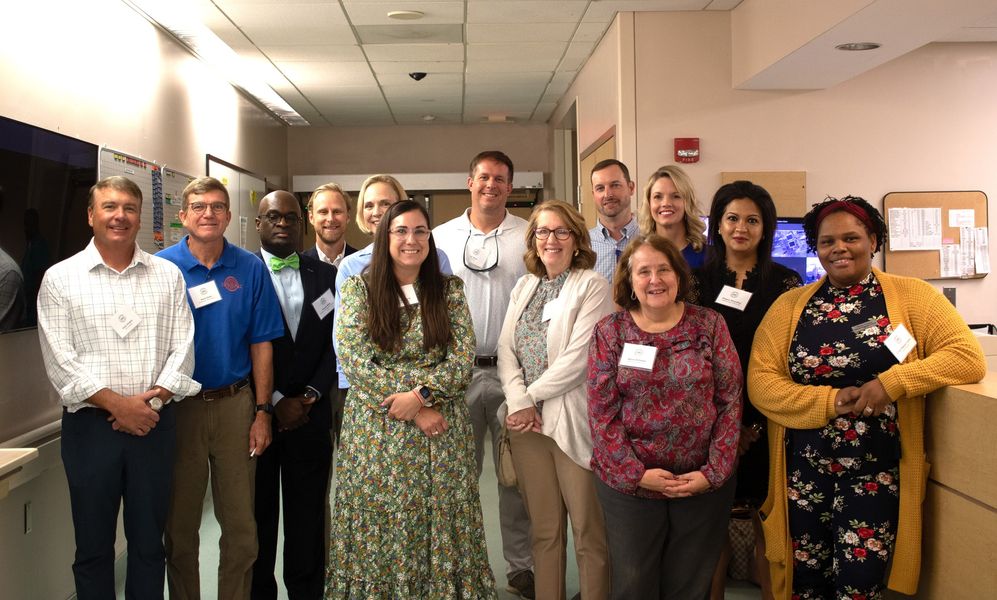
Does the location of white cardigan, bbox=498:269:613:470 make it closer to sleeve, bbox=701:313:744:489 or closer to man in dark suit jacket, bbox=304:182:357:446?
sleeve, bbox=701:313:744:489

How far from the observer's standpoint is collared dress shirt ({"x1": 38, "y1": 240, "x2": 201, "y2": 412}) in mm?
2449

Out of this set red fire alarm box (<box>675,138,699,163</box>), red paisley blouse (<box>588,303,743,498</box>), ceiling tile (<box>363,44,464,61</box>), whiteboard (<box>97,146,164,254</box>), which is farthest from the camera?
ceiling tile (<box>363,44,464,61</box>)

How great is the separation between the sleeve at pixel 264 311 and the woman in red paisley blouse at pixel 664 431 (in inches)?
49.3

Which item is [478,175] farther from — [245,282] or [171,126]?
[171,126]

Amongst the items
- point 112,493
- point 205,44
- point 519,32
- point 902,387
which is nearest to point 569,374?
point 902,387

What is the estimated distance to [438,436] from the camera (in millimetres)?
2617

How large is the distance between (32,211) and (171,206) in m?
1.93

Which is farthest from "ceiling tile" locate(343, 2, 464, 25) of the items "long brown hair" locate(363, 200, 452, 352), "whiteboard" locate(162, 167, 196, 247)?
"long brown hair" locate(363, 200, 452, 352)

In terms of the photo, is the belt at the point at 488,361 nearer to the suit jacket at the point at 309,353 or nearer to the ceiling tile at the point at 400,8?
the suit jacket at the point at 309,353

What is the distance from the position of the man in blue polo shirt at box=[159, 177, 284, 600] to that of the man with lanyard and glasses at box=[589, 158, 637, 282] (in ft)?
4.98

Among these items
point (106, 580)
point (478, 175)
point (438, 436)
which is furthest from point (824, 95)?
point (106, 580)

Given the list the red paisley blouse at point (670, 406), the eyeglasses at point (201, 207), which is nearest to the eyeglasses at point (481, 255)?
the red paisley blouse at point (670, 406)

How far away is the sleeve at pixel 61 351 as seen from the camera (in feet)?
7.91

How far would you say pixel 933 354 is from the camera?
2.30 metres
